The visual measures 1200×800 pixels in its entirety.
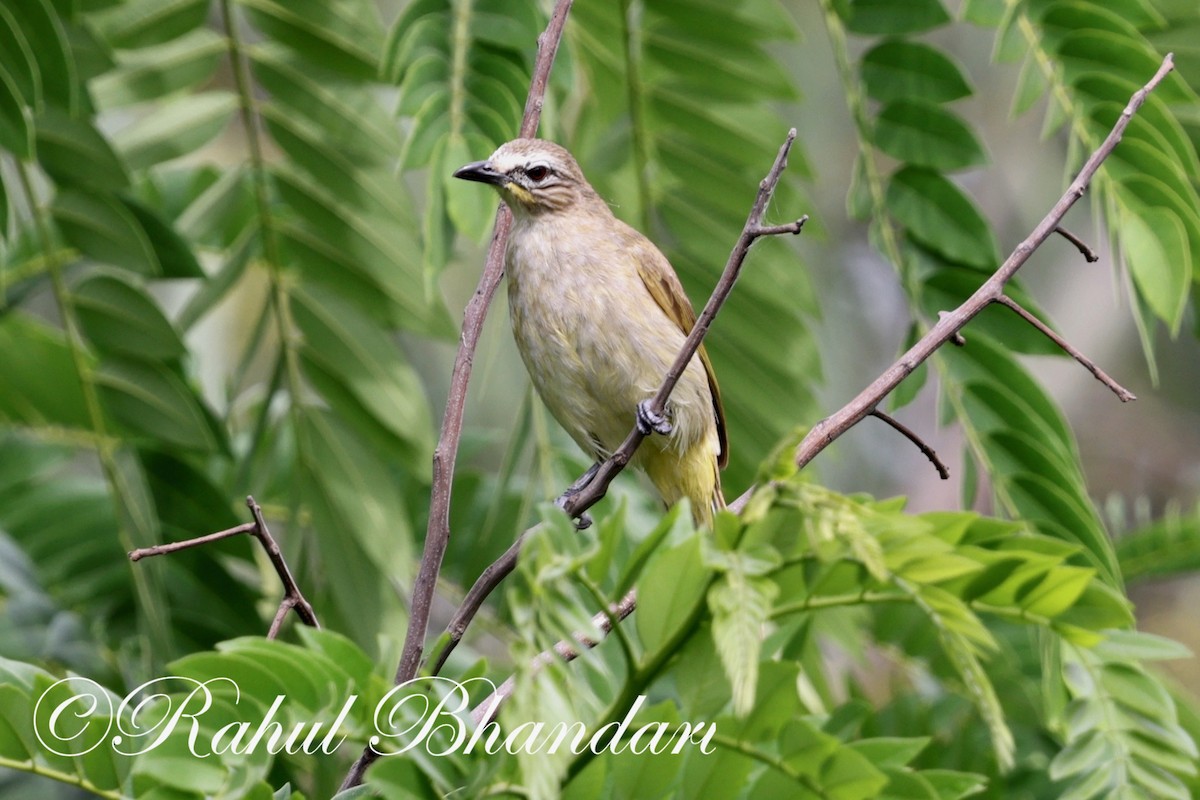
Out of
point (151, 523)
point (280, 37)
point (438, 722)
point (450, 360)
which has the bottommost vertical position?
point (450, 360)

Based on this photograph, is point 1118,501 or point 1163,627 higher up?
point 1118,501

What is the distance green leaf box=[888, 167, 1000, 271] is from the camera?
285 cm

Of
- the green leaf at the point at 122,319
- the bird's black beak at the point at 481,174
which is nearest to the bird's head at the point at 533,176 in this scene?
the bird's black beak at the point at 481,174

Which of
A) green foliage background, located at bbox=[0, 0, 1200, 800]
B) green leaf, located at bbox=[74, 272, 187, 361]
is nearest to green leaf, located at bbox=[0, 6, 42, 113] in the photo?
green foliage background, located at bbox=[0, 0, 1200, 800]

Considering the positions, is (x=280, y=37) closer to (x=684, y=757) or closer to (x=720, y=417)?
(x=720, y=417)

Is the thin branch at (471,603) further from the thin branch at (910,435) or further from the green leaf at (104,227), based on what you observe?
the green leaf at (104,227)

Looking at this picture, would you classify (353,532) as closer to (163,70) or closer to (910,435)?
(163,70)

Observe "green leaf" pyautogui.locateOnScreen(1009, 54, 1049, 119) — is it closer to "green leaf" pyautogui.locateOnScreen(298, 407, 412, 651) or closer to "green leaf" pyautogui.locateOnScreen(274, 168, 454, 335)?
"green leaf" pyautogui.locateOnScreen(274, 168, 454, 335)

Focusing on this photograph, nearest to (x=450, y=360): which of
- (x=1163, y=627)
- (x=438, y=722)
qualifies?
(x=1163, y=627)

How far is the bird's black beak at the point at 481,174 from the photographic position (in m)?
2.50

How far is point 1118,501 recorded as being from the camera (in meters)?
3.68

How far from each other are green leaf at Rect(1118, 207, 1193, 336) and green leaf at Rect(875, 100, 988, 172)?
514 millimetres

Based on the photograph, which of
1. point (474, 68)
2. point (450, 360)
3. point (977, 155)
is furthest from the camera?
point (450, 360)

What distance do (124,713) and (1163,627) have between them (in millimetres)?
10050
